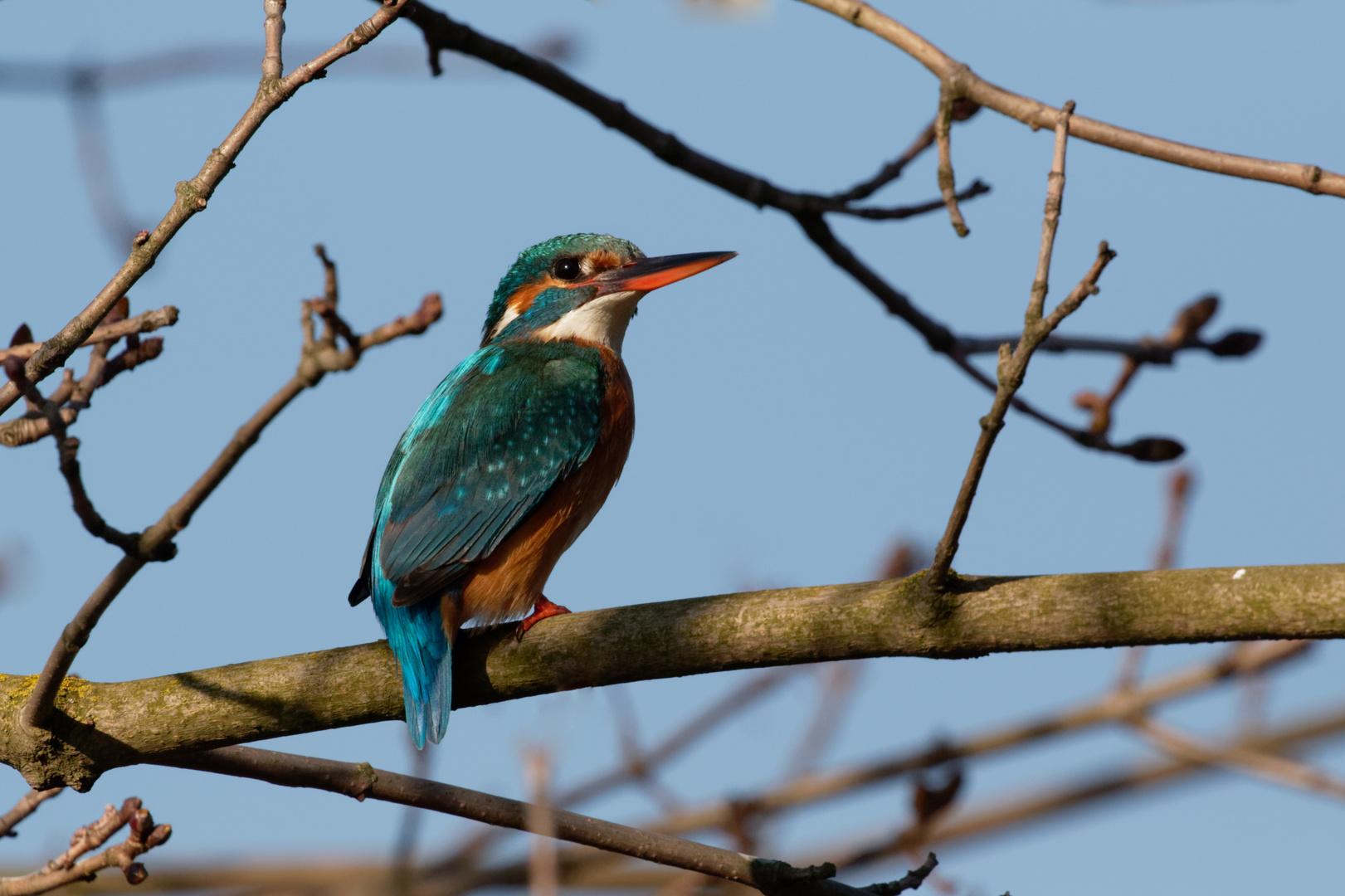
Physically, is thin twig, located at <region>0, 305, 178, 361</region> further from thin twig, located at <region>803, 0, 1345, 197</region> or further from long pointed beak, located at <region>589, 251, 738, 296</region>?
long pointed beak, located at <region>589, 251, 738, 296</region>

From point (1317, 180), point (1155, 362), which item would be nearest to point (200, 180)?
point (1317, 180)

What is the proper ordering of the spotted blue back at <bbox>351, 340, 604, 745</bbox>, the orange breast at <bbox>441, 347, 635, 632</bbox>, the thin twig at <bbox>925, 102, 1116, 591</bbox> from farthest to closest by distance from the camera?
the orange breast at <bbox>441, 347, 635, 632</bbox>
the spotted blue back at <bbox>351, 340, 604, 745</bbox>
the thin twig at <bbox>925, 102, 1116, 591</bbox>

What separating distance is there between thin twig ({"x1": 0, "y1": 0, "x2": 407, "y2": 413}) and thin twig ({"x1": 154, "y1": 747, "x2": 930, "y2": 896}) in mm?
1068

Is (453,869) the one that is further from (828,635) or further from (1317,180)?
(1317,180)

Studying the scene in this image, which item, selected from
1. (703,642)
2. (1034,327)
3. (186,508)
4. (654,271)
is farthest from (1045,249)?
(654,271)

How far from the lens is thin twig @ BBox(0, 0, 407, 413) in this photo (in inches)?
98.3

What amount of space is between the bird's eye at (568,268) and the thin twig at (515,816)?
294 cm

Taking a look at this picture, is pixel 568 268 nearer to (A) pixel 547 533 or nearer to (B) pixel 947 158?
(A) pixel 547 533

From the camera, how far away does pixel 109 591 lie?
2.65m

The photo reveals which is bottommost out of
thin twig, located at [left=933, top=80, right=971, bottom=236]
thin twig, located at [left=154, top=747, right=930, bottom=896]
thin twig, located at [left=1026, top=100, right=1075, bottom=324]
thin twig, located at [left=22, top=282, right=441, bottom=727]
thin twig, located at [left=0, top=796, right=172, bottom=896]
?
thin twig, located at [left=0, top=796, right=172, bottom=896]

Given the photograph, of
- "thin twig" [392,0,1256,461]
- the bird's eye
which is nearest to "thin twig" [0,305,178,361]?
"thin twig" [392,0,1256,461]

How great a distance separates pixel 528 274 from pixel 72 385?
8.72 feet

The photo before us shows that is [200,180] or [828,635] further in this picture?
[828,635]

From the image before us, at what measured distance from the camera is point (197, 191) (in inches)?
98.3
